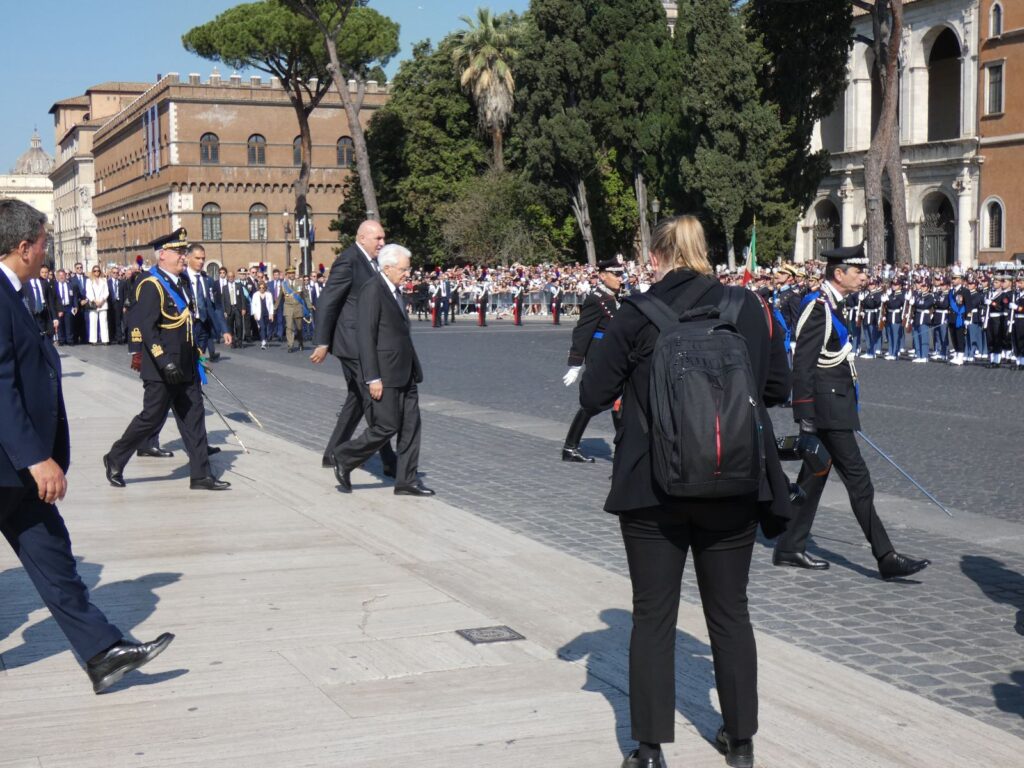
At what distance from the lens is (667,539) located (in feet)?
13.0

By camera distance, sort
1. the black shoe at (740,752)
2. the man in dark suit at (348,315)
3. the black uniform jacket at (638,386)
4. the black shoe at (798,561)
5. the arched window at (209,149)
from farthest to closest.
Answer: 1. the arched window at (209,149)
2. the man in dark suit at (348,315)
3. the black shoe at (798,561)
4. the black shoe at (740,752)
5. the black uniform jacket at (638,386)

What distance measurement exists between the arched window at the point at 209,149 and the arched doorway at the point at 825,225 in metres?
40.1

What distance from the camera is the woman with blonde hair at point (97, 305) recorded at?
30188 millimetres

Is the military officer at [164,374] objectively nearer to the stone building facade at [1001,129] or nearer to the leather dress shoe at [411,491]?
the leather dress shoe at [411,491]

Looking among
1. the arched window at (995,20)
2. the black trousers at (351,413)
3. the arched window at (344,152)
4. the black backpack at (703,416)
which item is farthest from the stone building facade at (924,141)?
the black backpack at (703,416)

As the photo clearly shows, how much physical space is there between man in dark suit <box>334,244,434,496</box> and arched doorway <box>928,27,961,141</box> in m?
50.1

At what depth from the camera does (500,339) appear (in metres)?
31.3

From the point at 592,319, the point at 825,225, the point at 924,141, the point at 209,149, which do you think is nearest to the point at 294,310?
the point at 592,319

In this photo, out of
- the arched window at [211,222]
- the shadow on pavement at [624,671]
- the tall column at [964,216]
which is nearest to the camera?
the shadow on pavement at [624,671]

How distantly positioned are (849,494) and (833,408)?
46cm

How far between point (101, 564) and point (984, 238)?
46.2 meters

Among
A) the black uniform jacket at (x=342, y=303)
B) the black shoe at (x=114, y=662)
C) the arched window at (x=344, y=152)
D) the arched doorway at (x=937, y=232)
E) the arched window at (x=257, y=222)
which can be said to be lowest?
the black shoe at (x=114, y=662)

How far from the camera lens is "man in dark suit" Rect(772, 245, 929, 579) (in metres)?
6.75

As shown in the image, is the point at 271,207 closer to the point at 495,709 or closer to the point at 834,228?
the point at 834,228
